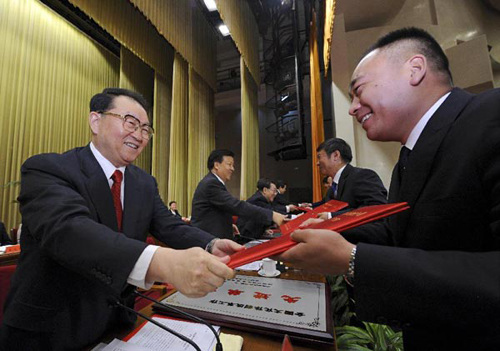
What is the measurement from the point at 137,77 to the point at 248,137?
3313 millimetres

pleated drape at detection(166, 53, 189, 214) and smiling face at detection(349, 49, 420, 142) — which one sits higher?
pleated drape at detection(166, 53, 189, 214)

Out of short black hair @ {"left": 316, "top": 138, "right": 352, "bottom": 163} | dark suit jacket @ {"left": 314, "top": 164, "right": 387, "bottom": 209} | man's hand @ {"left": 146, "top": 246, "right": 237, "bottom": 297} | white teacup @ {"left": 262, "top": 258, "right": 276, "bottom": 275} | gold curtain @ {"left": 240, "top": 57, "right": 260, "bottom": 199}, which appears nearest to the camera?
man's hand @ {"left": 146, "top": 246, "right": 237, "bottom": 297}

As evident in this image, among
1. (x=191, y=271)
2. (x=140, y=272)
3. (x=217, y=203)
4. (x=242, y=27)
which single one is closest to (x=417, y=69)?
(x=191, y=271)

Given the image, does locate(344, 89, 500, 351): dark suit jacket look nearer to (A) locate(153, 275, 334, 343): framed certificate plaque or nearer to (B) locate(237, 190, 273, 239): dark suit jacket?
(A) locate(153, 275, 334, 343): framed certificate plaque

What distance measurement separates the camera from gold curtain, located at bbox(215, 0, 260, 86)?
13.9 ft

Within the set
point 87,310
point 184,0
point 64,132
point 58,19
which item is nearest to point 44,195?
point 87,310

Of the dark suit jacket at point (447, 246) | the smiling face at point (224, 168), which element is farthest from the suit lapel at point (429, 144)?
the smiling face at point (224, 168)

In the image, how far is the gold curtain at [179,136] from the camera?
577cm

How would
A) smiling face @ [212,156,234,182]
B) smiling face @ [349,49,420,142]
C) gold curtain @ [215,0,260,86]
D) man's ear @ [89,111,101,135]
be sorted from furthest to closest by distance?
1. gold curtain @ [215,0,260,86]
2. smiling face @ [212,156,234,182]
3. man's ear @ [89,111,101,135]
4. smiling face @ [349,49,420,142]

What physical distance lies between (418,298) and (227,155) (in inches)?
94.2

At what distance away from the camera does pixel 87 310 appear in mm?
771

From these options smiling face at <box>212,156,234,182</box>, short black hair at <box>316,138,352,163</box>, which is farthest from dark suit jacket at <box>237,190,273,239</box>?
short black hair at <box>316,138,352,163</box>

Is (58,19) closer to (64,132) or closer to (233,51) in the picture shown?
(64,132)

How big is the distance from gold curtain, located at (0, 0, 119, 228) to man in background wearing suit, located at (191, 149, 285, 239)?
4.03 m
